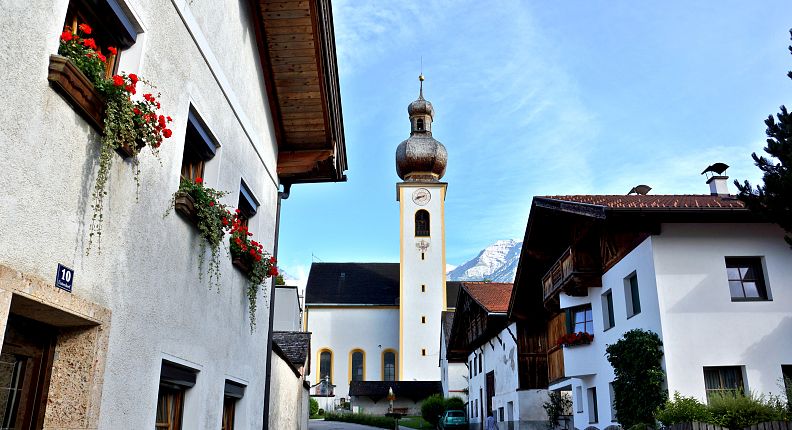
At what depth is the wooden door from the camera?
13.4ft

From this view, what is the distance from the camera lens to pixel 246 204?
921 centimetres

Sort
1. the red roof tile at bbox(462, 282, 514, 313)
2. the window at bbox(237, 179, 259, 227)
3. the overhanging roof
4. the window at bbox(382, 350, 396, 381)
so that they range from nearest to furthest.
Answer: the window at bbox(237, 179, 259, 227)
the overhanging roof
the red roof tile at bbox(462, 282, 514, 313)
the window at bbox(382, 350, 396, 381)

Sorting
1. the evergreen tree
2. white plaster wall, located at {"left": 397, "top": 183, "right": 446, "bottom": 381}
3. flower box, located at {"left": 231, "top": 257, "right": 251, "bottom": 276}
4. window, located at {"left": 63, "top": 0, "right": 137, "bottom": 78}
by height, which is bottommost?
flower box, located at {"left": 231, "top": 257, "right": 251, "bottom": 276}

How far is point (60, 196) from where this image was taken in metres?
4.10

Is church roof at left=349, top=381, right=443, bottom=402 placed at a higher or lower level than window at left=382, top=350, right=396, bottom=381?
lower

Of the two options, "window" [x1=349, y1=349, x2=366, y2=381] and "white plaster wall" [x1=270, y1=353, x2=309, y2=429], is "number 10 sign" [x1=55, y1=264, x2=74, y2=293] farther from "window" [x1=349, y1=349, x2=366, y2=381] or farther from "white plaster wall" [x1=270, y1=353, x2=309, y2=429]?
"window" [x1=349, y1=349, x2=366, y2=381]

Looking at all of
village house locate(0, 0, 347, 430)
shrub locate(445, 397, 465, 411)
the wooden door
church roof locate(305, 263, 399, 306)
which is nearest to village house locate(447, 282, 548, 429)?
shrub locate(445, 397, 465, 411)

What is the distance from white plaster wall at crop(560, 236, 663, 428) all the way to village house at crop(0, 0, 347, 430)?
7.96m

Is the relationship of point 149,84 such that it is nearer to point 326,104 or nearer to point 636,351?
point 326,104

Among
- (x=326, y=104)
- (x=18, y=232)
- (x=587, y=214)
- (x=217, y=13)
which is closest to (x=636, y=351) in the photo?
(x=587, y=214)

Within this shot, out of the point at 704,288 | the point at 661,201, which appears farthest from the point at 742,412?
the point at 661,201

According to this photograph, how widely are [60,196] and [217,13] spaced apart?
408 centimetres

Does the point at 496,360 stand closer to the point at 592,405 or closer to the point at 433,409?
the point at 433,409

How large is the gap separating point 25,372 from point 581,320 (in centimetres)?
1621
